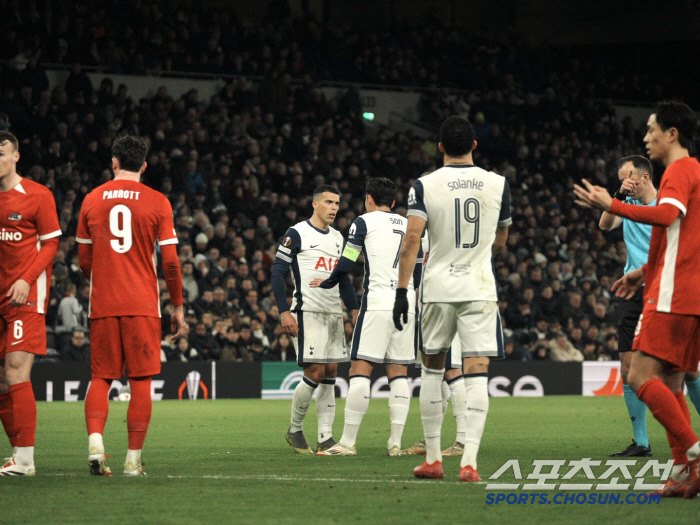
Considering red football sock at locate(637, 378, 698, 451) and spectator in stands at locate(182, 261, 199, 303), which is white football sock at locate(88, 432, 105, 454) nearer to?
red football sock at locate(637, 378, 698, 451)

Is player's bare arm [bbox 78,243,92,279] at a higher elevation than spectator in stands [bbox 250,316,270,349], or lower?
higher

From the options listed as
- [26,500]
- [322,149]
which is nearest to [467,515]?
Result: [26,500]

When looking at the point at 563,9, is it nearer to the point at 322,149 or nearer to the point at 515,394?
the point at 322,149

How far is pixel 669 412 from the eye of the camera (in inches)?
241

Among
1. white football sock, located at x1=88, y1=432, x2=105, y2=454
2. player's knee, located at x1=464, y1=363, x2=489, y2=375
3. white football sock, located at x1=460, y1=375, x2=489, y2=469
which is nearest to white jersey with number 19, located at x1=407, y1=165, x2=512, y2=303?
player's knee, located at x1=464, y1=363, x2=489, y2=375

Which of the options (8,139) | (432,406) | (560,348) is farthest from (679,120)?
(560,348)

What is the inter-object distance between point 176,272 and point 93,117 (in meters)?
14.5

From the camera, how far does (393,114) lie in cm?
2819

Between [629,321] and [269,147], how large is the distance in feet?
50.8

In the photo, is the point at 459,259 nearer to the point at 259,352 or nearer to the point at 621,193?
the point at 621,193

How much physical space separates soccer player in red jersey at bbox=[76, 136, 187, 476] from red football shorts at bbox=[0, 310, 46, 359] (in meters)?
0.41

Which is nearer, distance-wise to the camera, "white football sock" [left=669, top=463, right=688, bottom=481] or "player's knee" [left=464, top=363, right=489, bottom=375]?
"white football sock" [left=669, top=463, right=688, bottom=481]

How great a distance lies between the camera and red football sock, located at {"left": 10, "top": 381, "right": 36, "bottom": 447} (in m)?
7.33

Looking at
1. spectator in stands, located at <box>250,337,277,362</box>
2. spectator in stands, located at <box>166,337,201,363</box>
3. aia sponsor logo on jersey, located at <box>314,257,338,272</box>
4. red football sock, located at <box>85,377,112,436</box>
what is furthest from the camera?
spectator in stands, located at <box>250,337,277,362</box>
